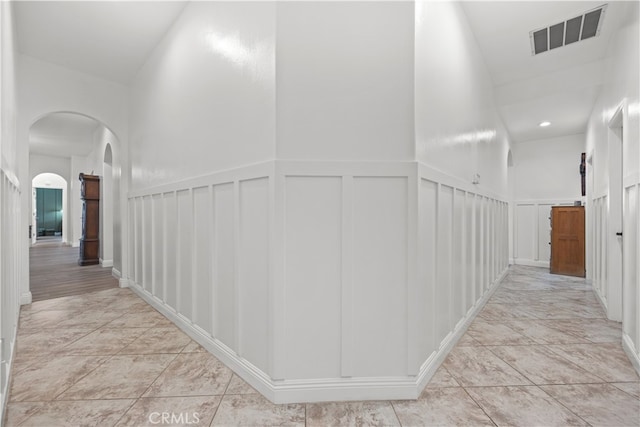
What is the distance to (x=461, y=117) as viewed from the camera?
296 centimetres

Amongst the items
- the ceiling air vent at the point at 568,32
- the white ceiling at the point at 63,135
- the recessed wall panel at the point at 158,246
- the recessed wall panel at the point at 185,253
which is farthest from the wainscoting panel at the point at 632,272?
the white ceiling at the point at 63,135

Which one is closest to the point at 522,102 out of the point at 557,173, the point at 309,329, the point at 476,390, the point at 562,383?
the point at 557,173

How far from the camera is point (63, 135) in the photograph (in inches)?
323

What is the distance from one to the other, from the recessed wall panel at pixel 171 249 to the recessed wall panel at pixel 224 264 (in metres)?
0.86

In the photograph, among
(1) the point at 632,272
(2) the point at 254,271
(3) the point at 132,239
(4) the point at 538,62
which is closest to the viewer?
(2) the point at 254,271

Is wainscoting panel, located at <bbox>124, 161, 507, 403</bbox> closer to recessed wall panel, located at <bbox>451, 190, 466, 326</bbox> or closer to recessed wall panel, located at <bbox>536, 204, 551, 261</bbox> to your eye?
recessed wall panel, located at <bbox>451, 190, 466, 326</bbox>

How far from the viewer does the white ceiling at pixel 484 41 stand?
3.07 m

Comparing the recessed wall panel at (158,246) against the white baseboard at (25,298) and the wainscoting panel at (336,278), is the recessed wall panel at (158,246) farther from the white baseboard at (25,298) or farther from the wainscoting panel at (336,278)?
the wainscoting panel at (336,278)

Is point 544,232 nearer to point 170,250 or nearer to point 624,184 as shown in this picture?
point 624,184

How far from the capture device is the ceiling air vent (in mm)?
3080

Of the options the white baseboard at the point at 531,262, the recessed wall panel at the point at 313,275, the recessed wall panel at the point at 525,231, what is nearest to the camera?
the recessed wall panel at the point at 313,275

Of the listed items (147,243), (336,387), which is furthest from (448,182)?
(147,243)

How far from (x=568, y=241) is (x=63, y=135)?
11.8 m

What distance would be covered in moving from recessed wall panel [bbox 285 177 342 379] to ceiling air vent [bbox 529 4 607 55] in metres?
3.21
